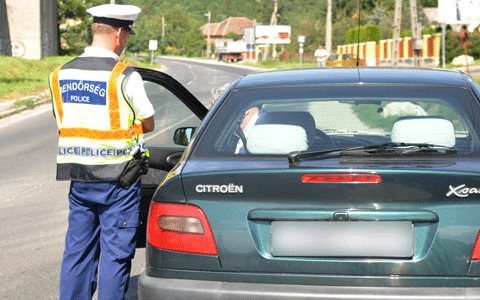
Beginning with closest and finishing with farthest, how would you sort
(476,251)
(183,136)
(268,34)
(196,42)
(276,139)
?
(476,251), (276,139), (183,136), (268,34), (196,42)

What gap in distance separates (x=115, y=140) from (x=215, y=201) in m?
0.90

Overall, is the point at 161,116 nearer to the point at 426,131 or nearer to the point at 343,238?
the point at 426,131

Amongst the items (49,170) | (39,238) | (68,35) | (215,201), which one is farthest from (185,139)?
(68,35)

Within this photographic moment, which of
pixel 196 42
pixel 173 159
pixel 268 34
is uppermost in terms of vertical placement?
pixel 173 159

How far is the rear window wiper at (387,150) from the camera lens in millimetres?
2918

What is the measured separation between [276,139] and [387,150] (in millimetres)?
545

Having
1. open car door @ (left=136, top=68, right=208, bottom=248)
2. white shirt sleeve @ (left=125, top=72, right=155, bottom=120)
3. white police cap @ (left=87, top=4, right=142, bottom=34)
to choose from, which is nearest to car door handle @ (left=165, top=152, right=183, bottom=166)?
open car door @ (left=136, top=68, right=208, bottom=248)

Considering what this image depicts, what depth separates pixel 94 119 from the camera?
11.4 feet

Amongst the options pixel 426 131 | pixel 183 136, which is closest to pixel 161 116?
pixel 183 136

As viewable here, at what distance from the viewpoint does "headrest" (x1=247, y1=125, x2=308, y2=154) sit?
10.5 ft

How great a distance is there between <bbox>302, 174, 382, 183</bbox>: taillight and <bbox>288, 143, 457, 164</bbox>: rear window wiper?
0.15 m

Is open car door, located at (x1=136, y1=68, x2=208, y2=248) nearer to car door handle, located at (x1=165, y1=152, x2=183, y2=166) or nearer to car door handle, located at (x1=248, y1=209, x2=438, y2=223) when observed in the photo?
car door handle, located at (x1=165, y1=152, x2=183, y2=166)

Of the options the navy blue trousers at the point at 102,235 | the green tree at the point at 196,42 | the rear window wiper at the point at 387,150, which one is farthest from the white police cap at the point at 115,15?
the green tree at the point at 196,42

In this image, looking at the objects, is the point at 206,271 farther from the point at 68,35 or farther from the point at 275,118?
the point at 68,35
